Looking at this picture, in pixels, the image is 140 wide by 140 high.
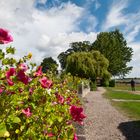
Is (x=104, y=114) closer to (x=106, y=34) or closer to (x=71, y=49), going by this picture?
(x=106, y=34)

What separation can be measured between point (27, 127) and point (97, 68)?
4536cm

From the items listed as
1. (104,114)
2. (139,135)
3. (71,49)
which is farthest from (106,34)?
(139,135)

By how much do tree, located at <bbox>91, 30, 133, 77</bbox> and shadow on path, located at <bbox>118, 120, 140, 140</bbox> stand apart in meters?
58.8

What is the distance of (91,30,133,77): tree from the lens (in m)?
71.5

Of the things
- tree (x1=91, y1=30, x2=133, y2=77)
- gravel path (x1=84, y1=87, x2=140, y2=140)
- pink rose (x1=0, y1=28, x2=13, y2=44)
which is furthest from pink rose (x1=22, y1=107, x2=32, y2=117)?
tree (x1=91, y1=30, x2=133, y2=77)

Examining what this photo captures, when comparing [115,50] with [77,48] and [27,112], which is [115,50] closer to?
[77,48]

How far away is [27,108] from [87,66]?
4467 centimetres

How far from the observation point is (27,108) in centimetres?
377

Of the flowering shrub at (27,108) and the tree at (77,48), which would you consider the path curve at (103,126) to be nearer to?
the flowering shrub at (27,108)

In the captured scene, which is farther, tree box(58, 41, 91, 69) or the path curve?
tree box(58, 41, 91, 69)

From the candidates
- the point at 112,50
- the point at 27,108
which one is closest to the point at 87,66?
the point at 112,50

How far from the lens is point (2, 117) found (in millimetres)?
2996

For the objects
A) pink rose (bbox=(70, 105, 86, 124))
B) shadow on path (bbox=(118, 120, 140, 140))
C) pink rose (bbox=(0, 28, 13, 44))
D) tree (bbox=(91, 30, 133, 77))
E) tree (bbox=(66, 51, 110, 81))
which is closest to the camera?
pink rose (bbox=(0, 28, 13, 44))

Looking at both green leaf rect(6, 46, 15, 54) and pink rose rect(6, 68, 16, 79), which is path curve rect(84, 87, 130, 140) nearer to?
pink rose rect(6, 68, 16, 79)
